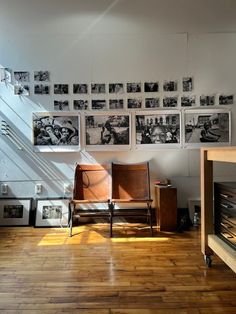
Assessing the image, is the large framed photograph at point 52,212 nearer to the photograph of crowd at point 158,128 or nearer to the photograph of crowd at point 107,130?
the photograph of crowd at point 107,130

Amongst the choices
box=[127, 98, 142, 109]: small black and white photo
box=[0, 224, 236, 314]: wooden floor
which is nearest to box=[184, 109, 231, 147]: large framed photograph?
box=[127, 98, 142, 109]: small black and white photo

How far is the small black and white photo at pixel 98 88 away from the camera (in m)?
4.33

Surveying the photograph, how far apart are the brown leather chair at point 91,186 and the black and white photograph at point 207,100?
1.55m

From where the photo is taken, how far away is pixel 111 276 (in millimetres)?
2484

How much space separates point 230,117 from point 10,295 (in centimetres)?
347

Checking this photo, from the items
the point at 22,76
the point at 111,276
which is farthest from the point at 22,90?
the point at 111,276

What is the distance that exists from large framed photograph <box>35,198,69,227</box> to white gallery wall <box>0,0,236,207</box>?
152mm

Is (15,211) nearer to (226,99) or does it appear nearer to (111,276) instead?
(111,276)

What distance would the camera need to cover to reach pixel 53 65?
4.33 metres

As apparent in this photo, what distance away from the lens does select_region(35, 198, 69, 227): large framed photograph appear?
13.7 feet

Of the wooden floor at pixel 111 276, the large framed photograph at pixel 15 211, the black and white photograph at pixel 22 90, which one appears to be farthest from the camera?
the black and white photograph at pixel 22 90

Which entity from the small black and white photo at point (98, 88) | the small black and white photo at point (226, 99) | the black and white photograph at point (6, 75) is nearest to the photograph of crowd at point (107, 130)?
the small black and white photo at point (98, 88)

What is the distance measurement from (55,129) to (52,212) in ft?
3.65

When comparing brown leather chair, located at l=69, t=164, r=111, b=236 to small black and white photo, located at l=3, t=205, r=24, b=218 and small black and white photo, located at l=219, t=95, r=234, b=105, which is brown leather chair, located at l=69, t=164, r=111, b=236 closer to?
small black and white photo, located at l=3, t=205, r=24, b=218
